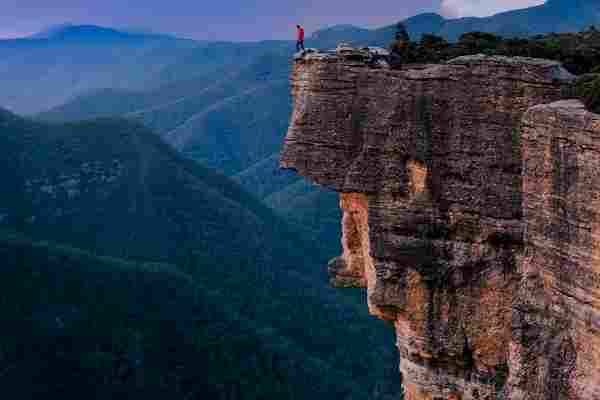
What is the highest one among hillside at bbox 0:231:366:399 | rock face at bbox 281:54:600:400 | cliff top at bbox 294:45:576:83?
cliff top at bbox 294:45:576:83

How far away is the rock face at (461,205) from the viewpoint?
17969mm

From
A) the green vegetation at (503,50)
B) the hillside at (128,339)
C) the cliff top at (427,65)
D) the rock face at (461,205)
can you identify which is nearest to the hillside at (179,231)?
the hillside at (128,339)

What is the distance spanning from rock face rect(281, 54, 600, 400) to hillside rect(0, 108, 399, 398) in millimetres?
82599

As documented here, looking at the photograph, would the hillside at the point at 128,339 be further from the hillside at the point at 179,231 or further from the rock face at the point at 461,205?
the rock face at the point at 461,205

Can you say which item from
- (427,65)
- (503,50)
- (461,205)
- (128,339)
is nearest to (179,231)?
(128,339)

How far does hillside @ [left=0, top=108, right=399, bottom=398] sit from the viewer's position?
121 meters

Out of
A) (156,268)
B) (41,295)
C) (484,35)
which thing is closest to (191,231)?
(156,268)

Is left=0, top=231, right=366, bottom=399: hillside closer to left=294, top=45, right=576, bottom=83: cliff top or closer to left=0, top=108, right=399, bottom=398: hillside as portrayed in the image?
left=0, top=108, right=399, bottom=398: hillside

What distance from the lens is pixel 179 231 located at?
450 ft

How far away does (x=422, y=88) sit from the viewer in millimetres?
21734

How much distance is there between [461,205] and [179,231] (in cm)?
11781

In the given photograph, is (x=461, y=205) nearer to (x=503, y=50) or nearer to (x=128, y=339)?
(x=503, y=50)

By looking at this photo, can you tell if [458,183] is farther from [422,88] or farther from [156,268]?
[156,268]

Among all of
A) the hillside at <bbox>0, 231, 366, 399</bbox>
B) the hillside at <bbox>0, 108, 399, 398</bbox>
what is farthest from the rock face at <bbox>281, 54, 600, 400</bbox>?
the hillside at <bbox>0, 108, 399, 398</bbox>
